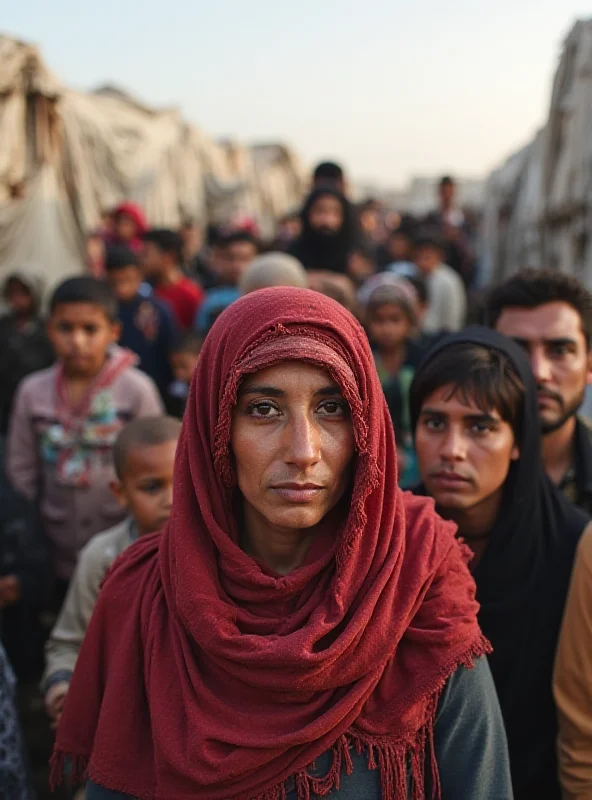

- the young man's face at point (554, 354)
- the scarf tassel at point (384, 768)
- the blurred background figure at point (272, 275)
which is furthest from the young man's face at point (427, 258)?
the scarf tassel at point (384, 768)

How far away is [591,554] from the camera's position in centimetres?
160

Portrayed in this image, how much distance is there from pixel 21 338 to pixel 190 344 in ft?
3.85

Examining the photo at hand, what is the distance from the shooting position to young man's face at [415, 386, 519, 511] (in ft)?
6.02

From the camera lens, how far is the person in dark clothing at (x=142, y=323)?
4.46m

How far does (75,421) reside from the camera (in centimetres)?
295

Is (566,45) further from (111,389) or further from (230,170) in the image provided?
(230,170)

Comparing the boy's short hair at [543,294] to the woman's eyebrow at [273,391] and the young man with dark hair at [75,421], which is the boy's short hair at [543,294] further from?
the young man with dark hair at [75,421]

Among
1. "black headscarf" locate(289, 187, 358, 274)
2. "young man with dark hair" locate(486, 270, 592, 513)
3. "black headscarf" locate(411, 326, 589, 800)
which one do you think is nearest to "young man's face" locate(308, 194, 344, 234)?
"black headscarf" locate(289, 187, 358, 274)

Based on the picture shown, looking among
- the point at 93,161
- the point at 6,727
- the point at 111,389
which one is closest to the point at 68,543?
the point at 111,389

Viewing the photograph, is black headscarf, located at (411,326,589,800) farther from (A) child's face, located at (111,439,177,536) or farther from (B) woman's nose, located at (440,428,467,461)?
(A) child's face, located at (111,439,177,536)

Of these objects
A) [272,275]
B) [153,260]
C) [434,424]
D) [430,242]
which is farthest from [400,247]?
[434,424]

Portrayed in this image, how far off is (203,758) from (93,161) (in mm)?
10055

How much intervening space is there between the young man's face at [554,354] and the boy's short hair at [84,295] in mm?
1682

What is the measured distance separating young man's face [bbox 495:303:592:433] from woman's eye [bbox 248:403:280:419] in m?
1.12
